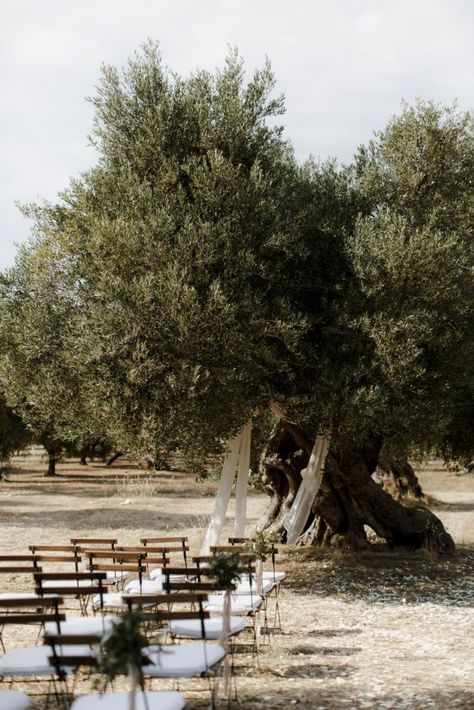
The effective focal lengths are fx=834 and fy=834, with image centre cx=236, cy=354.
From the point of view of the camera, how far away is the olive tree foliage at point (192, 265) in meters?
13.9

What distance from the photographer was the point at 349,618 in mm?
12844

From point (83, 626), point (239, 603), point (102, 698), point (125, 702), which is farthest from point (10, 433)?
point (125, 702)

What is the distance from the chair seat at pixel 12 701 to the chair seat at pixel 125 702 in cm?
42

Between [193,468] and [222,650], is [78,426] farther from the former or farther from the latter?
[222,650]

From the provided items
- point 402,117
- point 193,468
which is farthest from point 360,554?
point 402,117

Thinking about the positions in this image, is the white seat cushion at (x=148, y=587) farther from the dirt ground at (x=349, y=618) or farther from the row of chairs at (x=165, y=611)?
the dirt ground at (x=349, y=618)

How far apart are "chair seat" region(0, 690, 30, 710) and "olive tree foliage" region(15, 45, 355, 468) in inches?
286

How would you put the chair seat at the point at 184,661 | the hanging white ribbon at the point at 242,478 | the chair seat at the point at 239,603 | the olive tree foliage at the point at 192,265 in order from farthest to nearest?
the hanging white ribbon at the point at 242,478
the olive tree foliage at the point at 192,265
the chair seat at the point at 239,603
the chair seat at the point at 184,661

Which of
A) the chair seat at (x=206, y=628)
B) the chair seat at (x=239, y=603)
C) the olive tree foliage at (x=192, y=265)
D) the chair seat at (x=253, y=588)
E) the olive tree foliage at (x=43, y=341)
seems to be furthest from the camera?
the olive tree foliage at (x=43, y=341)

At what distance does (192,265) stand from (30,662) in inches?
310

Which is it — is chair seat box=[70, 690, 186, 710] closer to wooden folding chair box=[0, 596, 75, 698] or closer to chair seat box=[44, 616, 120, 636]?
wooden folding chair box=[0, 596, 75, 698]

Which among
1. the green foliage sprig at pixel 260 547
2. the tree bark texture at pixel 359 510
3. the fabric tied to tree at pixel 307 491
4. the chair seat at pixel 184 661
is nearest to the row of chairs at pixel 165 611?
the chair seat at pixel 184 661

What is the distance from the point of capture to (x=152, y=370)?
45.4 feet

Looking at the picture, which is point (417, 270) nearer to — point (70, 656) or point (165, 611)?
point (165, 611)
